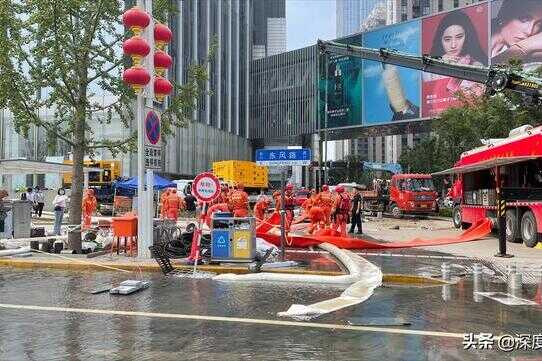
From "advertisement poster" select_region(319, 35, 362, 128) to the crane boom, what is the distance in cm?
2800

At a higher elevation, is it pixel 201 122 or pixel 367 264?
pixel 201 122

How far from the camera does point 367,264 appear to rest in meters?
12.2

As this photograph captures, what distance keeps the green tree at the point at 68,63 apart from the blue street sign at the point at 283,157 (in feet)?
22.6

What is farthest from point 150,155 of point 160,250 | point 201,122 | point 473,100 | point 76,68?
point 201,122

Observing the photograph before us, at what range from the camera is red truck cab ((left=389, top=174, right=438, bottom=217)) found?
1356 inches

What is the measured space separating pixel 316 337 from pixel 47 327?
3.29 metres

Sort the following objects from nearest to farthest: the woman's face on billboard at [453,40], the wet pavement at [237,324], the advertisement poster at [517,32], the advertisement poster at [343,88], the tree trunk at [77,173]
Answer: the wet pavement at [237,324] < the tree trunk at [77,173] < the advertisement poster at [517,32] < the woman's face on billboard at [453,40] < the advertisement poster at [343,88]

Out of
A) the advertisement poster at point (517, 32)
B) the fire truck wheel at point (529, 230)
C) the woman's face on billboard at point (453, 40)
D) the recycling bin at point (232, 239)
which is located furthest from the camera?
the woman's face on billboard at point (453, 40)

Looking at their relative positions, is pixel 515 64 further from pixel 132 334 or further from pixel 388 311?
pixel 132 334

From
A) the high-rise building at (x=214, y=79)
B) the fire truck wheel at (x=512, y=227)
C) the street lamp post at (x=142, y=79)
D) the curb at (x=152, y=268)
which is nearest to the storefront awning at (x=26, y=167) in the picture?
the curb at (x=152, y=268)

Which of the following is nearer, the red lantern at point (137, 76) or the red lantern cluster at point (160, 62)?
the red lantern at point (137, 76)

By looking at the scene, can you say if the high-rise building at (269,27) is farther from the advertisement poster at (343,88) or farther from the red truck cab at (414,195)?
the red truck cab at (414,195)

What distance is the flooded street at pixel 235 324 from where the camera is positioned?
6102 mm

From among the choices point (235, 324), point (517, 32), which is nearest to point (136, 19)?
point (235, 324)
